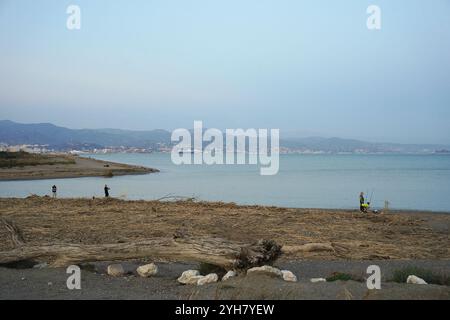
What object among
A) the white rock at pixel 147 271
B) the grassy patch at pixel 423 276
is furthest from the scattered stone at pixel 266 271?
the grassy patch at pixel 423 276

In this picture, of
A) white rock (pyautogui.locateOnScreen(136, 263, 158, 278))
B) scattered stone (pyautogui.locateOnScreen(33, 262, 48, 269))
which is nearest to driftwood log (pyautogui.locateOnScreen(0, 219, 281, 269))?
scattered stone (pyautogui.locateOnScreen(33, 262, 48, 269))

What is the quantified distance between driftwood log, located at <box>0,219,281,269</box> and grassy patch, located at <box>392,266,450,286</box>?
240 cm

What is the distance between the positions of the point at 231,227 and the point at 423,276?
30.4 ft

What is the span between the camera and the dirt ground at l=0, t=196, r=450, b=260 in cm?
1426

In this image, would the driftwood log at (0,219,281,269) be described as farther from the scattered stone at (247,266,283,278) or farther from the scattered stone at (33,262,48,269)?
the scattered stone at (247,266,283,278)

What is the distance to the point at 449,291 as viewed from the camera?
7.10 metres

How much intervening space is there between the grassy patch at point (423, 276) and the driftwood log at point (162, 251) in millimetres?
2402

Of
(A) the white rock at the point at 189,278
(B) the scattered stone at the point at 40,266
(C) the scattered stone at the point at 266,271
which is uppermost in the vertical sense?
(C) the scattered stone at the point at 266,271

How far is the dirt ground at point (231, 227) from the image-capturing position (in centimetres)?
1426

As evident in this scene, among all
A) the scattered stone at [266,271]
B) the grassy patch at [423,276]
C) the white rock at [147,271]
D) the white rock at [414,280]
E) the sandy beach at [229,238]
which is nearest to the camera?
the sandy beach at [229,238]

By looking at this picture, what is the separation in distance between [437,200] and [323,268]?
34.5 m

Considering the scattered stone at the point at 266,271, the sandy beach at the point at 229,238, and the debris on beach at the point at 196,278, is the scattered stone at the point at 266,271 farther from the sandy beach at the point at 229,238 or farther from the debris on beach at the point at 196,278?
the debris on beach at the point at 196,278
